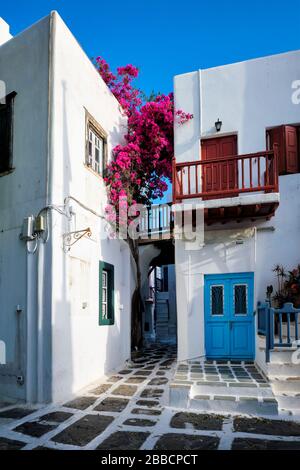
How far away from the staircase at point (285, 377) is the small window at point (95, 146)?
5.68 meters

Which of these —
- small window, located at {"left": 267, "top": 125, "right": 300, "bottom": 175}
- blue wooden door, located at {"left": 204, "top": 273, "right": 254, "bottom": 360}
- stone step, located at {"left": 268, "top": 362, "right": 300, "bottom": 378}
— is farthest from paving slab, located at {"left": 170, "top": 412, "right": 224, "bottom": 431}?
small window, located at {"left": 267, "top": 125, "right": 300, "bottom": 175}

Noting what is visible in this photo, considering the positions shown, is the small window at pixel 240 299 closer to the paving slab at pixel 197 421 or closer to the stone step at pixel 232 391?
the stone step at pixel 232 391

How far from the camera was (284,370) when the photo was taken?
21.7 feet

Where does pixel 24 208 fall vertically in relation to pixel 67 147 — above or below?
below

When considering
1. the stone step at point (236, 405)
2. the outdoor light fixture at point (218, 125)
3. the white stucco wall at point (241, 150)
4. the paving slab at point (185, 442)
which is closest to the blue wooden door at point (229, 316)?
the white stucco wall at point (241, 150)

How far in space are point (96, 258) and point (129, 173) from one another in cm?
275

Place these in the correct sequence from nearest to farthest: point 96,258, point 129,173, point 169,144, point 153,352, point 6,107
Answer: point 6,107 → point 96,258 → point 129,173 → point 169,144 → point 153,352

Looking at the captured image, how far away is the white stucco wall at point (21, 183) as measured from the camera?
7.01 meters

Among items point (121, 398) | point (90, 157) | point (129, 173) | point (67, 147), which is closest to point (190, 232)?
point (129, 173)

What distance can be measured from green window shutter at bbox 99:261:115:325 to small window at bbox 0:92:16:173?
3.03 m

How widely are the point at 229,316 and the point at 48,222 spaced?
497 cm

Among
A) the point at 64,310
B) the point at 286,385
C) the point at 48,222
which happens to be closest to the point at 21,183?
the point at 48,222

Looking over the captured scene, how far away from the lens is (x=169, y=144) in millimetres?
10906
